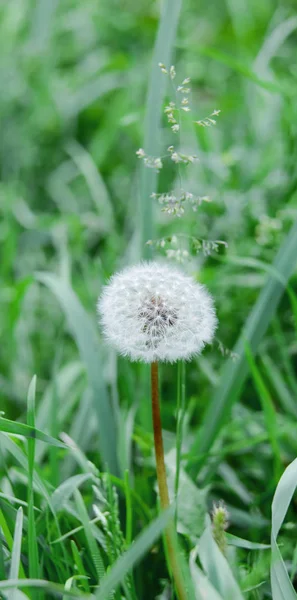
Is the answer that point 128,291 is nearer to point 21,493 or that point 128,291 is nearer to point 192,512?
point 192,512

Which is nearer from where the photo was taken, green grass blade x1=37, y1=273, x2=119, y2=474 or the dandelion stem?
the dandelion stem

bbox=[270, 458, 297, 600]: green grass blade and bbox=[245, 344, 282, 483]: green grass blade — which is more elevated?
bbox=[245, 344, 282, 483]: green grass blade

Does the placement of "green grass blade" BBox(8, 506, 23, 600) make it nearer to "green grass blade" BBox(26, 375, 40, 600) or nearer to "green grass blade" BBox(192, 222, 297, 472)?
"green grass blade" BBox(26, 375, 40, 600)

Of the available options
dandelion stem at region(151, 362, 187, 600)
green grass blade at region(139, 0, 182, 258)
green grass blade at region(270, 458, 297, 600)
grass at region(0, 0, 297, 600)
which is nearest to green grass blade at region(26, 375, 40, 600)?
grass at region(0, 0, 297, 600)

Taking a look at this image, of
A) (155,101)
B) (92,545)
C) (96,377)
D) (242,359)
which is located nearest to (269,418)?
(242,359)

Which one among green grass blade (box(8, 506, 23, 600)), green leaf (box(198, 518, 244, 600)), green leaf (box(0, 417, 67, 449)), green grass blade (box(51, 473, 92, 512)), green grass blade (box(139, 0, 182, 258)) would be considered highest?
green grass blade (box(139, 0, 182, 258))

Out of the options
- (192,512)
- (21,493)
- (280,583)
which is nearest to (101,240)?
(21,493)

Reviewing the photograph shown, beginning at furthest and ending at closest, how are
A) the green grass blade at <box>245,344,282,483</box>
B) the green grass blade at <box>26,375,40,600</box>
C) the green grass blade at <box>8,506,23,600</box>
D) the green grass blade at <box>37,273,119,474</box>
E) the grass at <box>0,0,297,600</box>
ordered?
the green grass blade at <box>37,273,119,474</box> → the green grass blade at <box>245,344,282,483</box> → the grass at <box>0,0,297,600</box> → the green grass blade at <box>26,375,40,600</box> → the green grass blade at <box>8,506,23,600</box>
